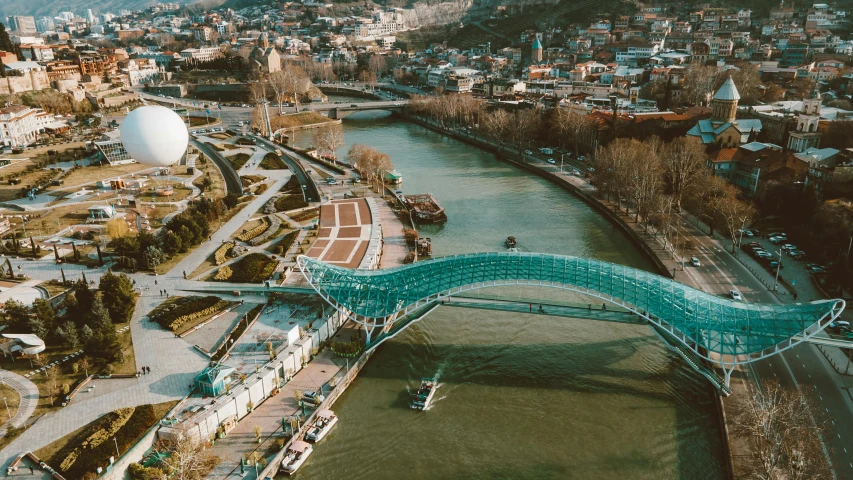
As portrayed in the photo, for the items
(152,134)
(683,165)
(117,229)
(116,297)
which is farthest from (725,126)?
(116,297)

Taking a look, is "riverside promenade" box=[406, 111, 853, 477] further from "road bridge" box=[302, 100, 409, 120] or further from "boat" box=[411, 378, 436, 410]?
"road bridge" box=[302, 100, 409, 120]

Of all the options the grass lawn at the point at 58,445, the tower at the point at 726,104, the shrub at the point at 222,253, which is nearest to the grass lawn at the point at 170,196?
the shrub at the point at 222,253

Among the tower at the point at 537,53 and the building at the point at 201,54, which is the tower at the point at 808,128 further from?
the building at the point at 201,54

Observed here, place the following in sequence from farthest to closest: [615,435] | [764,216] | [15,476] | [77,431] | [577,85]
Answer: [577,85] → [764,216] → [615,435] → [77,431] → [15,476]

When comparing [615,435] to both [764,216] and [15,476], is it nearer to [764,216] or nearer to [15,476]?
[15,476]

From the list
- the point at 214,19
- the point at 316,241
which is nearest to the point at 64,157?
the point at 316,241

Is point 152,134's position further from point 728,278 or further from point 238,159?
point 728,278
